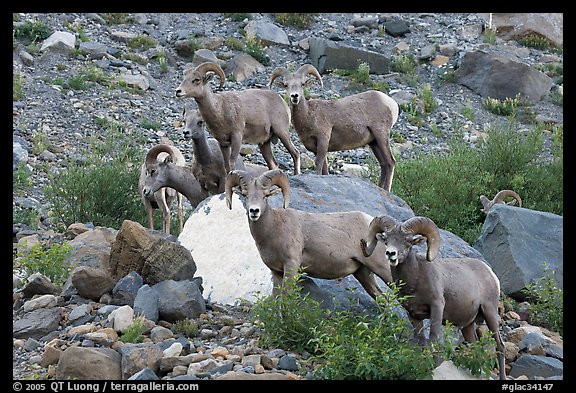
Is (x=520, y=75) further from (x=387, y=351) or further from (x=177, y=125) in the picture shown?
(x=387, y=351)

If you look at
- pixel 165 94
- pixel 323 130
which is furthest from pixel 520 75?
pixel 323 130

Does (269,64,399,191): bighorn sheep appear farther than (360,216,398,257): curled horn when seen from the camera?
Yes

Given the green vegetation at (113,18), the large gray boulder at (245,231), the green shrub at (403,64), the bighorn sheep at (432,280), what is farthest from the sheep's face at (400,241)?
the green vegetation at (113,18)

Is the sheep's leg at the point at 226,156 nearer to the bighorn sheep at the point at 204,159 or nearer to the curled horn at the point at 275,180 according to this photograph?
the bighorn sheep at the point at 204,159

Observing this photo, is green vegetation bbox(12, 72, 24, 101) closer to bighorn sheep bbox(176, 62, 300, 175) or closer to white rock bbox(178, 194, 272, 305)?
bighorn sheep bbox(176, 62, 300, 175)

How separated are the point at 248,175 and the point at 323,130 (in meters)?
3.68

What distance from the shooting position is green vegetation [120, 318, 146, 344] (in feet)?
32.4

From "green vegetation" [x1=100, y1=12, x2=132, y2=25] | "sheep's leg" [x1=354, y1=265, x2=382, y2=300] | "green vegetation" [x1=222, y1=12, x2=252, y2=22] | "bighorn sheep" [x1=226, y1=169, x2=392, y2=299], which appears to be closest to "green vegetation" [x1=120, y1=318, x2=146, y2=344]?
"bighorn sheep" [x1=226, y1=169, x2=392, y2=299]

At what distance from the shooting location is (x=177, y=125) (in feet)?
81.5

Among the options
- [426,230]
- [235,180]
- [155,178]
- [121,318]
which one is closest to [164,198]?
[155,178]

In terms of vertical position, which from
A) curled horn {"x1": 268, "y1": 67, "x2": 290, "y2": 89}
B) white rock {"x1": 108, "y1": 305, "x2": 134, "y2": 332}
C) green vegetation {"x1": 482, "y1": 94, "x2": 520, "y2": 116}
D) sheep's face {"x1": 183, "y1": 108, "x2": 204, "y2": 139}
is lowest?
green vegetation {"x1": 482, "y1": 94, "x2": 520, "y2": 116}

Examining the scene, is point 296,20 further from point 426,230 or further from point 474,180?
point 426,230

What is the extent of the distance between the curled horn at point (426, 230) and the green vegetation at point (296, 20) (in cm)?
2398

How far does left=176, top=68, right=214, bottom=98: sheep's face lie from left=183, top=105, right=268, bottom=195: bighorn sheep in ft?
2.98
